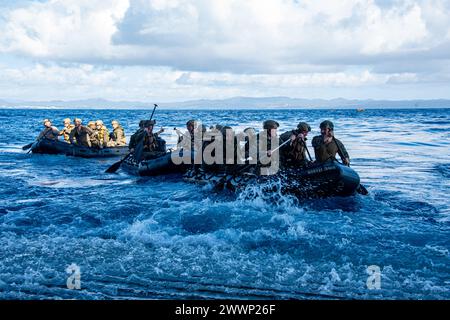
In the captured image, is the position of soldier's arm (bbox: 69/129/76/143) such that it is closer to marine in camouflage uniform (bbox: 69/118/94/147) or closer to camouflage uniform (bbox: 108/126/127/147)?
marine in camouflage uniform (bbox: 69/118/94/147)

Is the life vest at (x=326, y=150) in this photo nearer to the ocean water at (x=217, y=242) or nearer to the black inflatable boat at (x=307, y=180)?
the black inflatable boat at (x=307, y=180)

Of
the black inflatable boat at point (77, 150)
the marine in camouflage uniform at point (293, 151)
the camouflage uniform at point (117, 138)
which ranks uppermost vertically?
the marine in camouflage uniform at point (293, 151)

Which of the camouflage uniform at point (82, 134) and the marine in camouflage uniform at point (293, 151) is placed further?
the camouflage uniform at point (82, 134)

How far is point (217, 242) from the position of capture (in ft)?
32.6

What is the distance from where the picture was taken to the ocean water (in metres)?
7.48

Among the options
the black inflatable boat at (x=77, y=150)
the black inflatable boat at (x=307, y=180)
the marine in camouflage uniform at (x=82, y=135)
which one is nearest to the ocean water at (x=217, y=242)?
the black inflatable boat at (x=307, y=180)

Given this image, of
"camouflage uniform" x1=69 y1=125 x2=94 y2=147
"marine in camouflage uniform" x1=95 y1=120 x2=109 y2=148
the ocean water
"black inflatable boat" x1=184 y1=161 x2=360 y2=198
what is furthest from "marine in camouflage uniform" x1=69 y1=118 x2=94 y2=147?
"black inflatable boat" x1=184 y1=161 x2=360 y2=198

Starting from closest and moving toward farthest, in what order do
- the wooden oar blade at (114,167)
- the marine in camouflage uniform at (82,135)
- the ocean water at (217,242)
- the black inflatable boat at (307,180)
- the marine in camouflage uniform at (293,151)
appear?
the ocean water at (217,242) → the black inflatable boat at (307,180) → the marine in camouflage uniform at (293,151) → the wooden oar blade at (114,167) → the marine in camouflage uniform at (82,135)

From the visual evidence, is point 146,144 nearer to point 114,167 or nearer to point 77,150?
point 114,167

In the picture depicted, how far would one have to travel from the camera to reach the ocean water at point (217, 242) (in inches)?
294

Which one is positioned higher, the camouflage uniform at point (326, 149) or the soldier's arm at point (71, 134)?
the camouflage uniform at point (326, 149)
